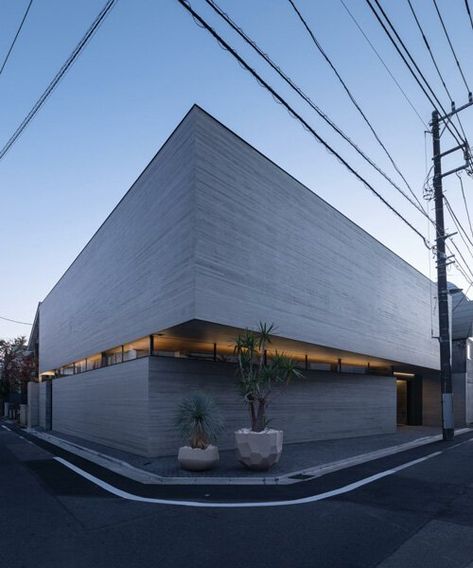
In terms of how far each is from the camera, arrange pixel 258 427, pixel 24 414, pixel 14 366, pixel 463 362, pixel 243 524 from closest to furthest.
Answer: pixel 243 524, pixel 258 427, pixel 463 362, pixel 24 414, pixel 14 366

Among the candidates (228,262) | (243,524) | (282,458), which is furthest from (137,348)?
(243,524)

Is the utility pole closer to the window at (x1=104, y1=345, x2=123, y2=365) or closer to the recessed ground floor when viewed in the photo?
the recessed ground floor

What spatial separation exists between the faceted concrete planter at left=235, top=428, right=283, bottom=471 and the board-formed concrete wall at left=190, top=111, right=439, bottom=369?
372cm

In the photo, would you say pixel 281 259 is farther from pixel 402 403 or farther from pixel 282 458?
pixel 402 403

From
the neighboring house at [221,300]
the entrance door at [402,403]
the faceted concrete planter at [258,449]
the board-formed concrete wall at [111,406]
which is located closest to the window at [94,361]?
the neighboring house at [221,300]

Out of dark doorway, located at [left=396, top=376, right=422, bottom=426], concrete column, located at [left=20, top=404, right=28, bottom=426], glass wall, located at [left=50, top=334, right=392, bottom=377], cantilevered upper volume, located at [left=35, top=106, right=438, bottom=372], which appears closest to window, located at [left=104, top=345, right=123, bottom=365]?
glass wall, located at [left=50, top=334, right=392, bottom=377]

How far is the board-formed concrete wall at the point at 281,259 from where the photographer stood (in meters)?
15.4

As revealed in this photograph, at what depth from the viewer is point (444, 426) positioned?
21.9 meters

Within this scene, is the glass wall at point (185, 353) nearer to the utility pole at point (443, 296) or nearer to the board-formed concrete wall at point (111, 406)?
the board-formed concrete wall at point (111, 406)

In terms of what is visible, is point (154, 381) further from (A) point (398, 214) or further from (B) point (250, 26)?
(B) point (250, 26)

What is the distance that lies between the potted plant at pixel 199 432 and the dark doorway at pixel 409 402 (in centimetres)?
2870

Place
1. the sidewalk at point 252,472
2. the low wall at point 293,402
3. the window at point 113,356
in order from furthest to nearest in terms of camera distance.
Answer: the window at point 113,356 < the low wall at point 293,402 < the sidewalk at point 252,472

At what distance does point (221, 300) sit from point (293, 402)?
26.1 ft

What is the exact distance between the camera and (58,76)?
29.7ft
